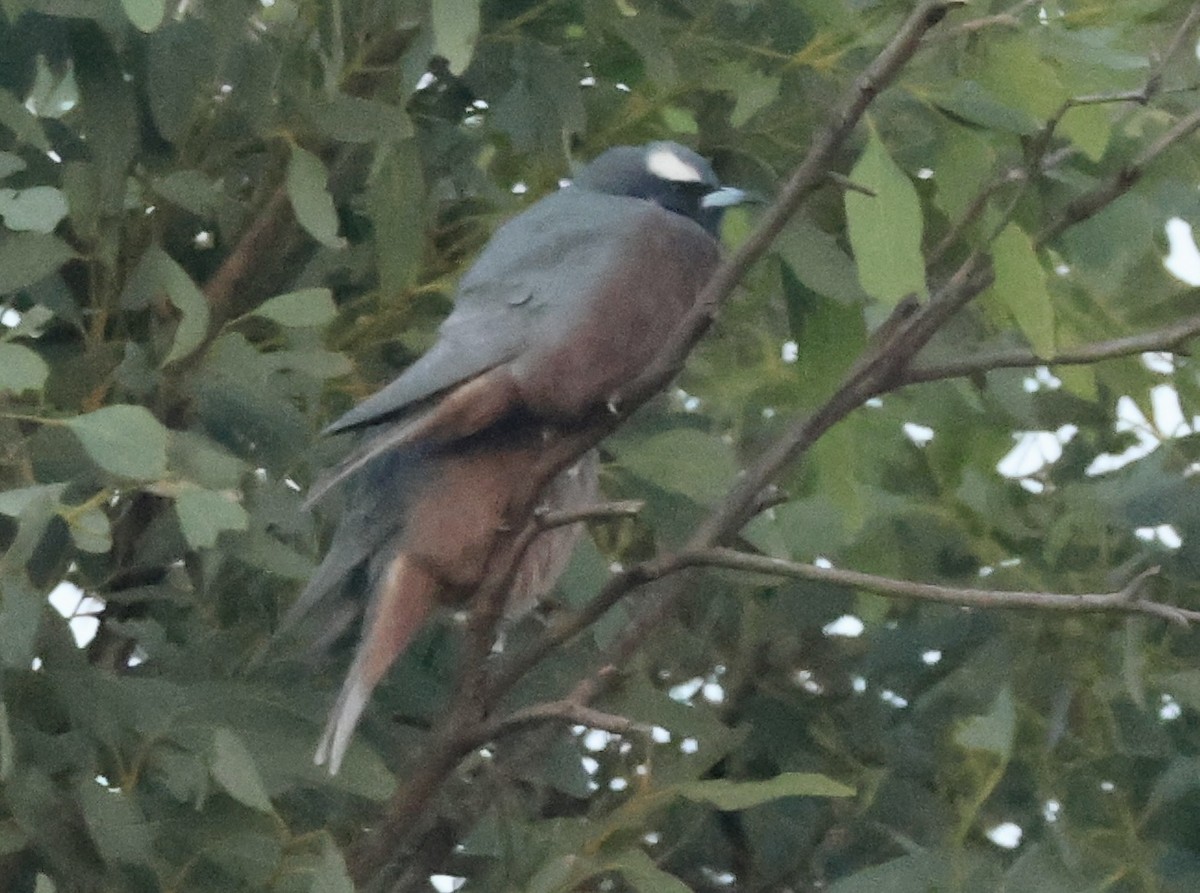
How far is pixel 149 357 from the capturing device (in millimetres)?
1016

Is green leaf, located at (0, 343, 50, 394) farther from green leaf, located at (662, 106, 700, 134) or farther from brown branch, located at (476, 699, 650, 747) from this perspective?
green leaf, located at (662, 106, 700, 134)

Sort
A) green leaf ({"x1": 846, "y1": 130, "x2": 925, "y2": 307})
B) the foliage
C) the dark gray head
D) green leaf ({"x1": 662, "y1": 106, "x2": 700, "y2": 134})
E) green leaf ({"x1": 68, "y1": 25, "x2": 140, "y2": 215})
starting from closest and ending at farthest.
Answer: green leaf ({"x1": 846, "y1": 130, "x2": 925, "y2": 307}), the foliage, green leaf ({"x1": 68, "y1": 25, "x2": 140, "y2": 215}), green leaf ({"x1": 662, "y1": 106, "x2": 700, "y2": 134}), the dark gray head

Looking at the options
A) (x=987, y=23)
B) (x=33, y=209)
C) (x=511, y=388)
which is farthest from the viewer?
(x=511, y=388)

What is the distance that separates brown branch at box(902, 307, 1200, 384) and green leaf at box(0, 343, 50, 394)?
403mm

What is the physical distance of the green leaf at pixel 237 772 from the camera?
855 millimetres

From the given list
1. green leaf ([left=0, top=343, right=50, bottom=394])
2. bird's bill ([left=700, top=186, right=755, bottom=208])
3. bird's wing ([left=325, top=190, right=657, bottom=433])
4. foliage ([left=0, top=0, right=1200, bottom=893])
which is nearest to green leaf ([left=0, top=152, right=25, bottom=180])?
foliage ([left=0, top=0, right=1200, bottom=893])

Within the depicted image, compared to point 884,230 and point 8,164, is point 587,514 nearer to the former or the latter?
point 884,230

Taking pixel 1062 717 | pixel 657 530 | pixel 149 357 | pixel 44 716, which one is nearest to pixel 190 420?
pixel 149 357

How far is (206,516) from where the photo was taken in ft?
2.78

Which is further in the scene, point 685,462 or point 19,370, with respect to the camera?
point 685,462

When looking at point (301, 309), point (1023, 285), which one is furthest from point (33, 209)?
point (1023, 285)

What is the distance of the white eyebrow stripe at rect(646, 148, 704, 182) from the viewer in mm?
1274

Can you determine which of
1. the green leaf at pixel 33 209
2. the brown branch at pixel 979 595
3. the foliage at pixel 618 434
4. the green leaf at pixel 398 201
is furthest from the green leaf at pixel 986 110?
the green leaf at pixel 33 209

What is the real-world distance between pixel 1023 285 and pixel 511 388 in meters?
0.38
